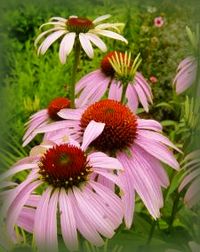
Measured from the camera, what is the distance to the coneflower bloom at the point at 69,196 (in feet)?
1.90

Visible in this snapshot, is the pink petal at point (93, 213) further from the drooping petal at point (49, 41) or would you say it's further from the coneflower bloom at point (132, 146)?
the drooping petal at point (49, 41)

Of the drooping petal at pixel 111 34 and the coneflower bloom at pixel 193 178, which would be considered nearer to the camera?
the coneflower bloom at pixel 193 178

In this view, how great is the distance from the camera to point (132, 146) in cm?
75

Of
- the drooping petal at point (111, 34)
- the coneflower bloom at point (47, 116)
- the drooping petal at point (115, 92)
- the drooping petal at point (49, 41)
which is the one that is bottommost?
the coneflower bloom at point (47, 116)

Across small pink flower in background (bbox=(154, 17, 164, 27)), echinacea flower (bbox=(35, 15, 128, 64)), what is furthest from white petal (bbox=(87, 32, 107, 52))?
small pink flower in background (bbox=(154, 17, 164, 27))

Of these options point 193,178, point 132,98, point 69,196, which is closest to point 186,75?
point 132,98

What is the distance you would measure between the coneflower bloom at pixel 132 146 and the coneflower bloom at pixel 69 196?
3cm

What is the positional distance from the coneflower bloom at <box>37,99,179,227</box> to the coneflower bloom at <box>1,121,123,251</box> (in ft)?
0.08

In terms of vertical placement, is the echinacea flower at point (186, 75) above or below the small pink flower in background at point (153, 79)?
above

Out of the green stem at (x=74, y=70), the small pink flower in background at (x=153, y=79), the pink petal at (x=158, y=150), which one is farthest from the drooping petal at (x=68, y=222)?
the small pink flower in background at (x=153, y=79)

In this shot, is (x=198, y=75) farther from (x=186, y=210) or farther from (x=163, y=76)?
(x=163, y=76)

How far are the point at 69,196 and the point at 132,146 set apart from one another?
0.15 metres

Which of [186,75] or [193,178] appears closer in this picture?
[193,178]

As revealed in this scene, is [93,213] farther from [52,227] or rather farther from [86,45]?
[86,45]
